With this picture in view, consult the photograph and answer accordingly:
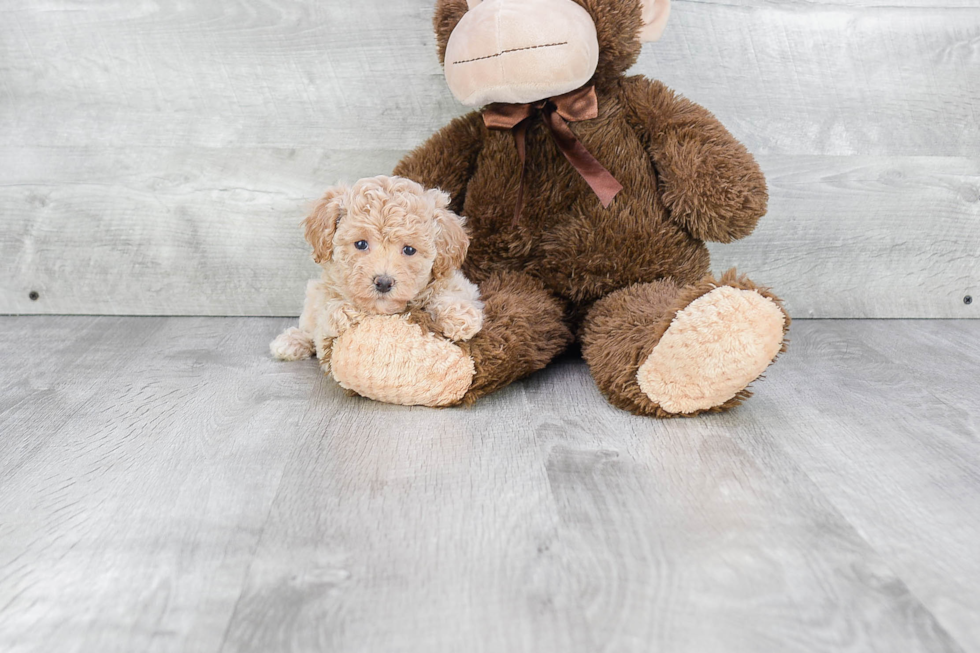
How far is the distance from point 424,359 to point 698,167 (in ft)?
1.59

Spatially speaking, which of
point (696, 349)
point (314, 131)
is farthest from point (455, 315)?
point (314, 131)

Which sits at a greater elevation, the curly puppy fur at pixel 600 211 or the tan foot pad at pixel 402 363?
the curly puppy fur at pixel 600 211

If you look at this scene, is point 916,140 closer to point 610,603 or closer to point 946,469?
point 946,469

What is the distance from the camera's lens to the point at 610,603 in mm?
667

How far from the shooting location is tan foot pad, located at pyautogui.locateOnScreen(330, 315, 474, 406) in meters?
1.06

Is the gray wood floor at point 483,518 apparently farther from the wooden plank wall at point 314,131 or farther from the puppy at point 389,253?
the wooden plank wall at point 314,131

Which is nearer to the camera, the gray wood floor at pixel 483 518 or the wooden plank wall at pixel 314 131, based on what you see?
the gray wood floor at pixel 483 518

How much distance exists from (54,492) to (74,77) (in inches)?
38.3

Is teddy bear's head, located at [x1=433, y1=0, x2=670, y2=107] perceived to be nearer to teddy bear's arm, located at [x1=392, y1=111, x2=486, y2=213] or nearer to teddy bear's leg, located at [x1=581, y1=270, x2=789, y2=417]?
teddy bear's arm, located at [x1=392, y1=111, x2=486, y2=213]

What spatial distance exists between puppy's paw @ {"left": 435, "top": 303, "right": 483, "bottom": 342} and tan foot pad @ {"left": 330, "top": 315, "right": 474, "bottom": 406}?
2 cm

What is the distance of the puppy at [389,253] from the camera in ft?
3.45

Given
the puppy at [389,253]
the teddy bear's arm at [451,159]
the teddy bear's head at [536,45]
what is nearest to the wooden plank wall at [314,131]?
the teddy bear's arm at [451,159]

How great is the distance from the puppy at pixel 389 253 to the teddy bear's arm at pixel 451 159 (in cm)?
17

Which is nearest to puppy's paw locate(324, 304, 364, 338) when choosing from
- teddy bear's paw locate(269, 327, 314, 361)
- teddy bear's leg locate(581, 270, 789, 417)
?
teddy bear's paw locate(269, 327, 314, 361)
